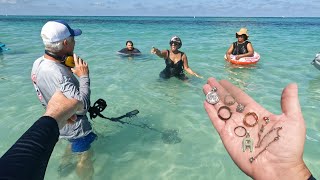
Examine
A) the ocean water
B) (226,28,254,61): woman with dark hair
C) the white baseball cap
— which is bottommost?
the ocean water

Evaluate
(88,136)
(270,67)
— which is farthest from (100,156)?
(270,67)

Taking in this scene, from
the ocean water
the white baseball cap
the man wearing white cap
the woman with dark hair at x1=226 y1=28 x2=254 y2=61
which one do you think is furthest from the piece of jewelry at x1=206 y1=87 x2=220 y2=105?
the woman with dark hair at x1=226 y1=28 x2=254 y2=61

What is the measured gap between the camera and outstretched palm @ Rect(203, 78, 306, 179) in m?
2.42

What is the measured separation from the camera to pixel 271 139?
8.59ft

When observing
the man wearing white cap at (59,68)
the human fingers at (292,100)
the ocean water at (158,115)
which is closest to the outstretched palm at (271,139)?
the human fingers at (292,100)

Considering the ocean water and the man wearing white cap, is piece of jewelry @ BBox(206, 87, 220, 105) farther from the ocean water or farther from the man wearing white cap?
the ocean water

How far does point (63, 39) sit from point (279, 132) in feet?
8.97

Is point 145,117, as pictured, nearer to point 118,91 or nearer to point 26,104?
point 118,91

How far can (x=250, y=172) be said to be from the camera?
265 cm

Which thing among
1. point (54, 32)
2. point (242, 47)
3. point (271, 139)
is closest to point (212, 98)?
point (271, 139)

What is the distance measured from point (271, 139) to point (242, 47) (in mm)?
9589

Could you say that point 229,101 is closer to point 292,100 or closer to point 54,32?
point 292,100

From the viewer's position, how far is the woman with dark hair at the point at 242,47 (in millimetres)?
11215

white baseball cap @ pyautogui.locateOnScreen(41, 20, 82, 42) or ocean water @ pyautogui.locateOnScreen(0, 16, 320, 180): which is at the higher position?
white baseball cap @ pyautogui.locateOnScreen(41, 20, 82, 42)
